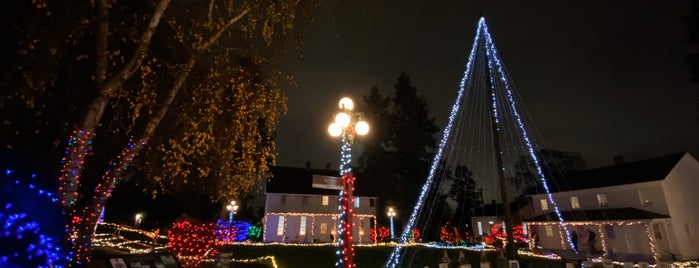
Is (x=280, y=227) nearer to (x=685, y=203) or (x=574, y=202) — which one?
(x=574, y=202)

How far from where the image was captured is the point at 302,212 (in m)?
40.0

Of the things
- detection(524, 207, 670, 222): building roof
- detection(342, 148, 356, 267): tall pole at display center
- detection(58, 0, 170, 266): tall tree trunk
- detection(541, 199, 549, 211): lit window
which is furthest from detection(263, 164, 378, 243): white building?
detection(342, 148, 356, 267): tall pole at display center

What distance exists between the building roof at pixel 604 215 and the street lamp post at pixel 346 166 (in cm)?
2807

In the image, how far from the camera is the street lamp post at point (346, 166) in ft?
20.4

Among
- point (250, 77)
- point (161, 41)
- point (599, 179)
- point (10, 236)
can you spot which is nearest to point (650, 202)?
point (599, 179)

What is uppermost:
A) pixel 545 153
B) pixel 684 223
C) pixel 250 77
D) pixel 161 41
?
pixel 545 153

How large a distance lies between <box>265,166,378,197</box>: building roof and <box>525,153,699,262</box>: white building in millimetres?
18959

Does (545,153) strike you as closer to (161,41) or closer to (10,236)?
(161,41)

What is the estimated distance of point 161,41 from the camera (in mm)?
11664

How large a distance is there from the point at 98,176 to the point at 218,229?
5635mm

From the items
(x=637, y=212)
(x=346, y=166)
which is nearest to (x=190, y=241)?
(x=346, y=166)

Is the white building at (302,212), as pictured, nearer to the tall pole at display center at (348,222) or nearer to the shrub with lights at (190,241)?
the shrub with lights at (190,241)

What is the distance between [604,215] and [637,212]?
2056mm

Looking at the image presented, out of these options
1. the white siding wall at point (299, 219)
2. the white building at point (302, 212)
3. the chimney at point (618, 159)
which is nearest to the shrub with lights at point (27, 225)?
the white building at point (302, 212)
